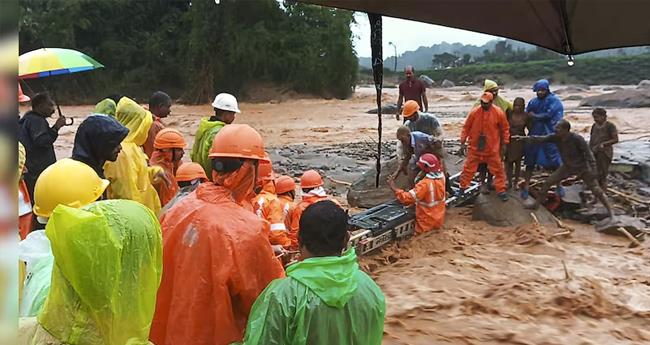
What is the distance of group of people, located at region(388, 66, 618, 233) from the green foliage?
3225 centimetres

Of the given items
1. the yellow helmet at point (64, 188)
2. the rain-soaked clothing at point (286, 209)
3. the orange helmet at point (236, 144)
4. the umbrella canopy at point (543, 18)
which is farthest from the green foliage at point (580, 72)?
the yellow helmet at point (64, 188)

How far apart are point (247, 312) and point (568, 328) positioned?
3.44 meters

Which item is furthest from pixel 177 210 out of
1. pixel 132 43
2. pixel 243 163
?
pixel 132 43

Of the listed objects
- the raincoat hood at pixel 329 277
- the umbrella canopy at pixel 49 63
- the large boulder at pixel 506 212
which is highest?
the umbrella canopy at pixel 49 63

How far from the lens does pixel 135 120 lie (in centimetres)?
493

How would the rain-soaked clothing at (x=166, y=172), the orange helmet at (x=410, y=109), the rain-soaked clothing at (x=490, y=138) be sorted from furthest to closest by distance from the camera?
the orange helmet at (x=410, y=109) < the rain-soaked clothing at (x=490, y=138) < the rain-soaked clothing at (x=166, y=172)

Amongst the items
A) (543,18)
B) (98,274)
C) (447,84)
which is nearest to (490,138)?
(543,18)

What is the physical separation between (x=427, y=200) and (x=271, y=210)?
9.16 ft

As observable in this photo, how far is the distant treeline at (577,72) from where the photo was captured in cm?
3922

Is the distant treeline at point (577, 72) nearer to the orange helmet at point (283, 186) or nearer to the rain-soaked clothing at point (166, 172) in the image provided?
the orange helmet at point (283, 186)

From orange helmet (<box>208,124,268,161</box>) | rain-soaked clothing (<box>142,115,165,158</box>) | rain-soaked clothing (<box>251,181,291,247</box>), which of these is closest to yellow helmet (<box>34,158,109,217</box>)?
orange helmet (<box>208,124,268,161</box>)

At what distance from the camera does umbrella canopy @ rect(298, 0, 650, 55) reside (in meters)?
2.67

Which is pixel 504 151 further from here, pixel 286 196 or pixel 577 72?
pixel 577 72

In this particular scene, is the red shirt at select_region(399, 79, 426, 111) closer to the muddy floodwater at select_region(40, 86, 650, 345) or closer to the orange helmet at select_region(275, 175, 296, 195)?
the muddy floodwater at select_region(40, 86, 650, 345)
